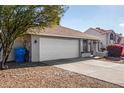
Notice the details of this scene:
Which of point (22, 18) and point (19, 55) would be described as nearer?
point (22, 18)

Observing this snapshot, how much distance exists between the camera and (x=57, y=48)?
17.5 meters

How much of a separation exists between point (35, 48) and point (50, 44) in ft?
5.61

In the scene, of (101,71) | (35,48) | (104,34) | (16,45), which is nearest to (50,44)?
(35,48)

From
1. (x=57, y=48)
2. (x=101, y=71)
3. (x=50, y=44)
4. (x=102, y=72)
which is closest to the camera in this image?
(x=102, y=72)

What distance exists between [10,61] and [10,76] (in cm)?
531

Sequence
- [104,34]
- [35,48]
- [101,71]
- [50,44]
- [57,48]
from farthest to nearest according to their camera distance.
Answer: [104,34] → [57,48] → [50,44] → [35,48] → [101,71]

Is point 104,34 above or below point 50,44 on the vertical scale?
above

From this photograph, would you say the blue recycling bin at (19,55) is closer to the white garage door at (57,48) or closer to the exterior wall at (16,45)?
the exterior wall at (16,45)

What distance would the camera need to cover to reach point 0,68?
11.3 metres

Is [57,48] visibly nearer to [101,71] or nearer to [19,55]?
[19,55]

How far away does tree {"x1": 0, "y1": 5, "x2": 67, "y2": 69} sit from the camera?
10.2m

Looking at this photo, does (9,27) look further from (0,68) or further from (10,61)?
(10,61)

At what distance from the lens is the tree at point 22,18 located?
10219mm
